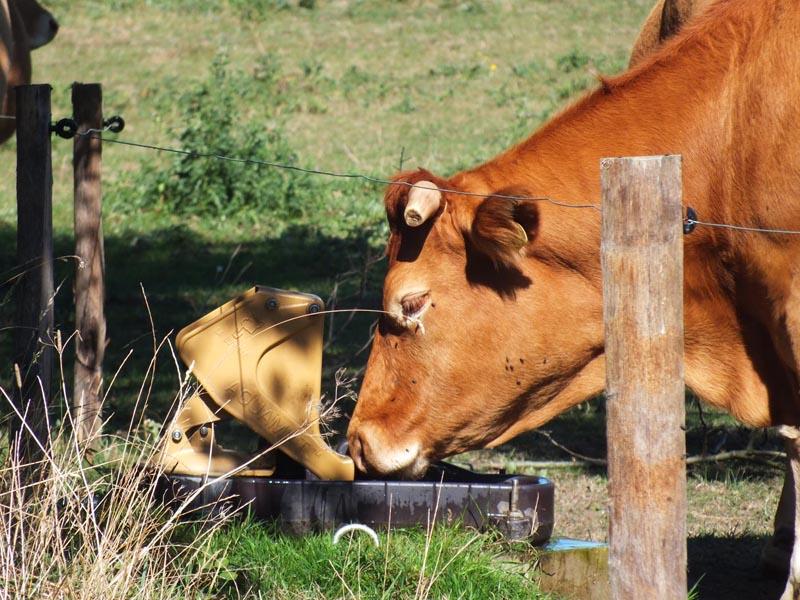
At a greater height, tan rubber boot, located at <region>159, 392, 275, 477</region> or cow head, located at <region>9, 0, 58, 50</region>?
cow head, located at <region>9, 0, 58, 50</region>

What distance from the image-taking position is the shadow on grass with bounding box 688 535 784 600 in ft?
15.3

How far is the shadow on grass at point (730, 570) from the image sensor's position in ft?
15.3

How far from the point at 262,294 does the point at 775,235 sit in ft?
5.94

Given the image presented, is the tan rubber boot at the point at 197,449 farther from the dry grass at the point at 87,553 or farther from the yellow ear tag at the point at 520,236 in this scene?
the yellow ear tag at the point at 520,236

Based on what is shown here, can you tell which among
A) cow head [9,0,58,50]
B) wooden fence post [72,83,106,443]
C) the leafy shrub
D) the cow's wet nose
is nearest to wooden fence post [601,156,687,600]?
the cow's wet nose

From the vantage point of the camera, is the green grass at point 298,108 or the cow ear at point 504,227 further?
the green grass at point 298,108

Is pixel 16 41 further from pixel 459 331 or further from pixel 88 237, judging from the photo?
pixel 459 331

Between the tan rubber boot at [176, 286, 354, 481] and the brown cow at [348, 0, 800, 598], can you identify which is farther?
the tan rubber boot at [176, 286, 354, 481]

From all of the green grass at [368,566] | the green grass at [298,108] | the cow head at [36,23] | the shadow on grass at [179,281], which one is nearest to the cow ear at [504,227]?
the green grass at [368,566]

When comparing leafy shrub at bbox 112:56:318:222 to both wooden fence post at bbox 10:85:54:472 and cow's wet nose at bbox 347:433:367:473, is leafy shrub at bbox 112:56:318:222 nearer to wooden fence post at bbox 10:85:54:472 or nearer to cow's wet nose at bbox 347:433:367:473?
wooden fence post at bbox 10:85:54:472

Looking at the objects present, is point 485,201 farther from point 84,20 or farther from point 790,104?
point 84,20

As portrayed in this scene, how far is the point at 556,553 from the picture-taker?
420cm

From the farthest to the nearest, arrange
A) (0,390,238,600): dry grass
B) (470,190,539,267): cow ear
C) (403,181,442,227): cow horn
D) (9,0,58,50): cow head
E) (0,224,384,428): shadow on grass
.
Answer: (9,0,58,50): cow head < (0,224,384,428): shadow on grass < (403,181,442,227): cow horn < (470,190,539,267): cow ear < (0,390,238,600): dry grass

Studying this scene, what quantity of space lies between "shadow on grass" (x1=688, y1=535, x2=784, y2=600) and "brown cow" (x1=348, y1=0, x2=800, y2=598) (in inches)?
29.9
